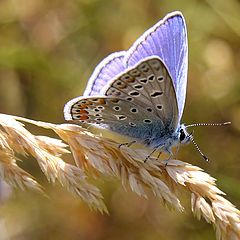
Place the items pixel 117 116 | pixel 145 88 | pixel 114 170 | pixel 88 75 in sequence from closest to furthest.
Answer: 1. pixel 114 170
2. pixel 145 88
3. pixel 117 116
4. pixel 88 75

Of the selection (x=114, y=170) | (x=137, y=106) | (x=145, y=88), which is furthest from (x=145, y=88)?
(x=114, y=170)

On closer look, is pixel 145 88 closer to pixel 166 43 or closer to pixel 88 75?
pixel 166 43

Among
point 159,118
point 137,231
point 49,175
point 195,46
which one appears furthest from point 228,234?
point 195,46

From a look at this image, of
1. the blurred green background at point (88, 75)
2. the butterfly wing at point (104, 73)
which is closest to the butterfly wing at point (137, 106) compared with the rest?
the butterfly wing at point (104, 73)

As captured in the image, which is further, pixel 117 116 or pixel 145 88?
pixel 117 116

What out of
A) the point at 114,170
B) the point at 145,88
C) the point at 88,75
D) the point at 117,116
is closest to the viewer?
the point at 114,170

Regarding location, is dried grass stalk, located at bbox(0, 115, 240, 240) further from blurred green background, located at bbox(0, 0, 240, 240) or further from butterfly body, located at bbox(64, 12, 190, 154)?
blurred green background, located at bbox(0, 0, 240, 240)

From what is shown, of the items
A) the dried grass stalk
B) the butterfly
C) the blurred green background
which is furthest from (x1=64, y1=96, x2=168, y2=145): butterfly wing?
the blurred green background

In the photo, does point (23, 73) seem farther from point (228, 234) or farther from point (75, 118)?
point (228, 234)
